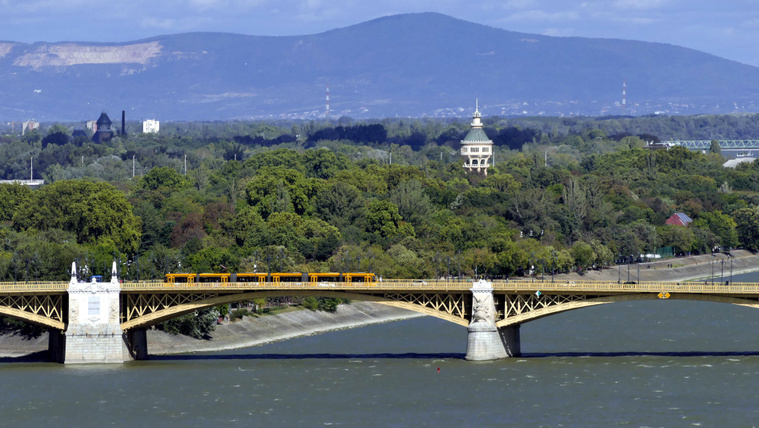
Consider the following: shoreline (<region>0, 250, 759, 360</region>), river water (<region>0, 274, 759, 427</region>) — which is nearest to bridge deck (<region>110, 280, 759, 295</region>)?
river water (<region>0, 274, 759, 427</region>)

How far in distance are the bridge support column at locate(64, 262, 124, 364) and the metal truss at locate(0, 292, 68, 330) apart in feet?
5.29

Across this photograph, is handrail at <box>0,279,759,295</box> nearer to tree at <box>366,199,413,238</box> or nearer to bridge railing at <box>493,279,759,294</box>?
bridge railing at <box>493,279,759,294</box>

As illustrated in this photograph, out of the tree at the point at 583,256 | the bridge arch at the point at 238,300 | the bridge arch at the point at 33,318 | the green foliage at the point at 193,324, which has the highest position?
the tree at the point at 583,256

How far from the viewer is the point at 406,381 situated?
101 m

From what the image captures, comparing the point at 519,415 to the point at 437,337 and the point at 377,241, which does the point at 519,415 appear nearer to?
the point at 437,337

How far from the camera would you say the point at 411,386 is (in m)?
99.2

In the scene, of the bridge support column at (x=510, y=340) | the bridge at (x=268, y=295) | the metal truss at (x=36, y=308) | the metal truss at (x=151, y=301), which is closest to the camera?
the bridge at (x=268, y=295)

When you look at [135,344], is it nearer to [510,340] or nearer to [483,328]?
[483,328]

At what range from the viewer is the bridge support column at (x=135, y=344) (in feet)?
371

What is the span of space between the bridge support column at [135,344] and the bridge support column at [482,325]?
1008 inches

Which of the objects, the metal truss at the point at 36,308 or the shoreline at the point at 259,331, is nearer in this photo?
the metal truss at the point at 36,308

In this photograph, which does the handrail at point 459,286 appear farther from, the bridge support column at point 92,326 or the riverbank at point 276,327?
the riverbank at point 276,327

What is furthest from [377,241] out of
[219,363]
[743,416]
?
[743,416]

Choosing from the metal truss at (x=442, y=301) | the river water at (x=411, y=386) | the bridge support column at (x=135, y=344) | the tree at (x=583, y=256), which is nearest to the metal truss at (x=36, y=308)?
the river water at (x=411, y=386)
